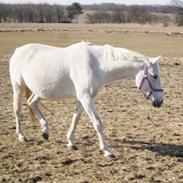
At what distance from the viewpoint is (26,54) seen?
7699mm

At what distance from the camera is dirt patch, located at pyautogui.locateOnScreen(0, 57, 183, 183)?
20.6 feet

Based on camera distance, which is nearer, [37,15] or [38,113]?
[38,113]

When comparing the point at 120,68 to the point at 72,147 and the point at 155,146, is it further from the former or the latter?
the point at 155,146

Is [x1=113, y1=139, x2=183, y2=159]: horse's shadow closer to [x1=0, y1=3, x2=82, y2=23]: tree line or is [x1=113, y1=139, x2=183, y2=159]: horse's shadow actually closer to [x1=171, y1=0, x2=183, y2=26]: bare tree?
[x1=171, y1=0, x2=183, y2=26]: bare tree

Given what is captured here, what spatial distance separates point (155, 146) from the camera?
25.4 ft

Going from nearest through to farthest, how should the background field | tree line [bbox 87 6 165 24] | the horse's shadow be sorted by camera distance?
the background field
the horse's shadow
tree line [bbox 87 6 165 24]

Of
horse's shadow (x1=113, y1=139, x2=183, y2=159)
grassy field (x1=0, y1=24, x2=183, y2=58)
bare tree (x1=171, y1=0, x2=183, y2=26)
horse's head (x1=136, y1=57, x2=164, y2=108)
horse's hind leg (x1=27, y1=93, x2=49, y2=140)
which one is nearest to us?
horse's head (x1=136, y1=57, x2=164, y2=108)

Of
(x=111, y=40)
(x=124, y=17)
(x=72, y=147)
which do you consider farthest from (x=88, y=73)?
(x=124, y=17)

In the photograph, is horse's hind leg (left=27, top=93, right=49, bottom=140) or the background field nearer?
the background field

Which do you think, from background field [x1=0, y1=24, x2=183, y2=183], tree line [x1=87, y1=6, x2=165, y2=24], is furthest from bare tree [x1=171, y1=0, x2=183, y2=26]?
background field [x1=0, y1=24, x2=183, y2=183]

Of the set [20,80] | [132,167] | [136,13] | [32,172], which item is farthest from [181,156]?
[136,13]

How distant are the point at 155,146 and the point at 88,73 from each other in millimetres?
1867

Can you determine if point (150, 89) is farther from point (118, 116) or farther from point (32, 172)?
point (118, 116)

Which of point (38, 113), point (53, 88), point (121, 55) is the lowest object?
point (38, 113)
